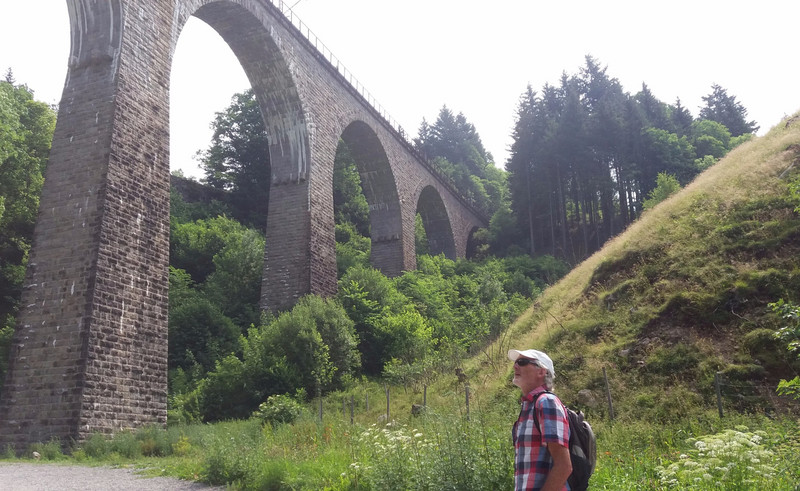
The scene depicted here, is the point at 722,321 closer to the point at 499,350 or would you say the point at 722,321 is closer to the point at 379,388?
the point at 499,350

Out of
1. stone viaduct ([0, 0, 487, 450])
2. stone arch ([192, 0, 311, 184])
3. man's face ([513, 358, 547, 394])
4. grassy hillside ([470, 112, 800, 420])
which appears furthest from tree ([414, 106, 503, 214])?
man's face ([513, 358, 547, 394])

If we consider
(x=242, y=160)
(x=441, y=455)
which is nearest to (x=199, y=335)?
(x=441, y=455)

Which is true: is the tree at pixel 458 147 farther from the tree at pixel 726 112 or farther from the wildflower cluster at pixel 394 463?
the wildflower cluster at pixel 394 463

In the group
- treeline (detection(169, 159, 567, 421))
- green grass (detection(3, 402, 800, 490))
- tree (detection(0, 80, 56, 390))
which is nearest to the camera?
green grass (detection(3, 402, 800, 490))

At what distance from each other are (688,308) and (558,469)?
1010 centimetres

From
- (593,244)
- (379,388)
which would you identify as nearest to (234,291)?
(379,388)

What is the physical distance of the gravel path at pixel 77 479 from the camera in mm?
7004

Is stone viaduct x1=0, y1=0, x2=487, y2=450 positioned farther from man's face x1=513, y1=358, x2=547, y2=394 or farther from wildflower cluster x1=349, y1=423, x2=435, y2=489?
man's face x1=513, y1=358, x2=547, y2=394

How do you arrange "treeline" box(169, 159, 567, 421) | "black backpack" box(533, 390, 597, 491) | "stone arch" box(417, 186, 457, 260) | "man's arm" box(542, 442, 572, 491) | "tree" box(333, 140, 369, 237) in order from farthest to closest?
"stone arch" box(417, 186, 457, 260)
"tree" box(333, 140, 369, 237)
"treeline" box(169, 159, 567, 421)
"black backpack" box(533, 390, 597, 491)
"man's arm" box(542, 442, 572, 491)

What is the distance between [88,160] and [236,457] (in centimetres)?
722

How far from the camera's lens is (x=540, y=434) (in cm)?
290

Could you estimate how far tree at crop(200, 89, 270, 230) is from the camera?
3569 cm

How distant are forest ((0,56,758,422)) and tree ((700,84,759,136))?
5.1 inches

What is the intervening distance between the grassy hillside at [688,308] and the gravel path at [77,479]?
696 cm
